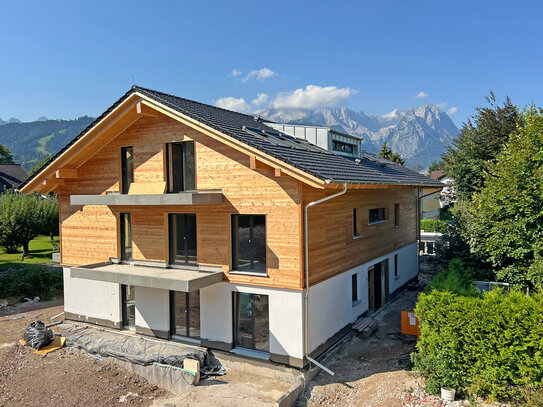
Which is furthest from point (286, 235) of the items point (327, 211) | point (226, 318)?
point (226, 318)

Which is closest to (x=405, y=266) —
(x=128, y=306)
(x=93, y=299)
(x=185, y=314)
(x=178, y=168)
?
(x=185, y=314)

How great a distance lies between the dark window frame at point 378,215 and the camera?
54.3 feet

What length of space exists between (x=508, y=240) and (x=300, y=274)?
7.62 m

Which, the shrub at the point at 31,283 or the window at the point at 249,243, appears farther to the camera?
the shrub at the point at 31,283

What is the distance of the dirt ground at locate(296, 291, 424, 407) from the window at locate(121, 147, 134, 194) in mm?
9749

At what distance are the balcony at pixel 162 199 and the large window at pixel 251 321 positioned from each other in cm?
330

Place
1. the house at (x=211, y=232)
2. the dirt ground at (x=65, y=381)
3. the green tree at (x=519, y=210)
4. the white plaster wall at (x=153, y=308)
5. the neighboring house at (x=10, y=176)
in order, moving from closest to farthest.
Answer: the dirt ground at (x=65, y=381)
the house at (x=211, y=232)
the green tree at (x=519, y=210)
the white plaster wall at (x=153, y=308)
the neighboring house at (x=10, y=176)

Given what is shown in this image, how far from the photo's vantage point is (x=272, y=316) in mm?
11555

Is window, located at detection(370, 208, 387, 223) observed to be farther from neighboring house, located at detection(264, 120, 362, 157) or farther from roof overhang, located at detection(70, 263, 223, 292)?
roof overhang, located at detection(70, 263, 223, 292)

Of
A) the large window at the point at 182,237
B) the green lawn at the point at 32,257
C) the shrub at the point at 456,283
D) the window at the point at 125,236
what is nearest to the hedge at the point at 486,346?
the shrub at the point at 456,283

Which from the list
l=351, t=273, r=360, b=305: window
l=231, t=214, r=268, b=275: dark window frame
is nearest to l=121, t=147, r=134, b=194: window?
l=231, t=214, r=268, b=275: dark window frame

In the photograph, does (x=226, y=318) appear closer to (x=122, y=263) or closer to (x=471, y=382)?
(x=122, y=263)

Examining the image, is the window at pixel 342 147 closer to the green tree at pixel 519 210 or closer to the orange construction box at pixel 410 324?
the green tree at pixel 519 210

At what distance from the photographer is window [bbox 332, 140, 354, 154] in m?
17.2
